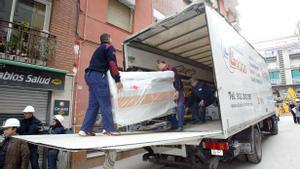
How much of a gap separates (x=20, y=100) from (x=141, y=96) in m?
3.69

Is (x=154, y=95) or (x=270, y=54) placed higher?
(x=270, y=54)

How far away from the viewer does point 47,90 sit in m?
6.24

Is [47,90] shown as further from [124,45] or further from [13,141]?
[124,45]

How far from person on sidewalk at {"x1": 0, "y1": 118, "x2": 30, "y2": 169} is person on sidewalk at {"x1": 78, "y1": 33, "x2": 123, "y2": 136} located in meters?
1.78

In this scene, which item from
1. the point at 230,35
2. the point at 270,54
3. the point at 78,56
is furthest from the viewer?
the point at 270,54

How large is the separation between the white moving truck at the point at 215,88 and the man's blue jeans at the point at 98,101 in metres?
0.36

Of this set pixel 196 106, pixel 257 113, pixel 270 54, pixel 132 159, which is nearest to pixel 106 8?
pixel 196 106

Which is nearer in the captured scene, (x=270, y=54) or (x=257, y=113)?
(x=257, y=113)

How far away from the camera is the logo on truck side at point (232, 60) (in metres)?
4.27

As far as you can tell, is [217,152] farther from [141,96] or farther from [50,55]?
[50,55]

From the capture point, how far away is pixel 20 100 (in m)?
5.79

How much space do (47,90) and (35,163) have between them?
212 cm

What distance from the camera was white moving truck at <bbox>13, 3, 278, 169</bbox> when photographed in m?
3.17

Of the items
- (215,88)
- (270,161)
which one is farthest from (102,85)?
(270,161)
